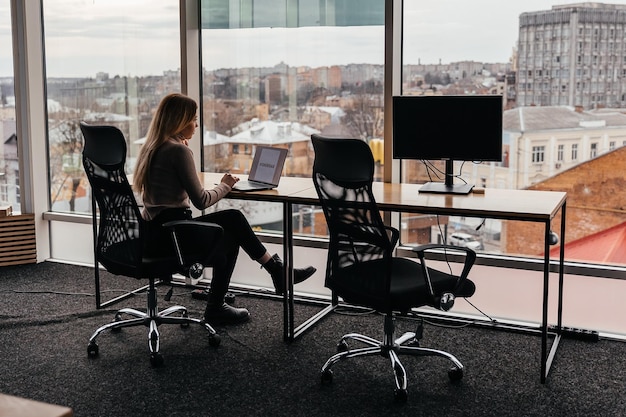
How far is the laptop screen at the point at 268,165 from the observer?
4445 millimetres

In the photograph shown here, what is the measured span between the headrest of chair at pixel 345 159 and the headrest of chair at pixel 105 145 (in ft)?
3.49

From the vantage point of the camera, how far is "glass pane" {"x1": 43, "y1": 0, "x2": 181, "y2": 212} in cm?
570

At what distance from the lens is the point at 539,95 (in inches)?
177

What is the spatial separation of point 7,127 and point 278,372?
361 centimetres

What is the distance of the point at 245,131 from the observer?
5477 millimetres

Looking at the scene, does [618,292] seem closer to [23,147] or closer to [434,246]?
[434,246]

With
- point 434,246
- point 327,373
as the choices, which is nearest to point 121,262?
point 327,373

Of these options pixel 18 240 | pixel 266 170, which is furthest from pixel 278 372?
pixel 18 240

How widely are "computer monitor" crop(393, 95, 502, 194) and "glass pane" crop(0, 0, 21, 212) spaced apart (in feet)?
11.2

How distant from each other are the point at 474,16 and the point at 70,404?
3153 mm

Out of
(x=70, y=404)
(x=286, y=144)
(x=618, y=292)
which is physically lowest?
(x=70, y=404)

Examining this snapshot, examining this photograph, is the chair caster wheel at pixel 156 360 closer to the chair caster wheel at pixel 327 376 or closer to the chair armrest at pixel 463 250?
the chair caster wheel at pixel 327 376

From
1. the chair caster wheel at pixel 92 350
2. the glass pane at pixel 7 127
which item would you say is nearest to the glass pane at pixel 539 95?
the chair caster wheel at pixel 92 350

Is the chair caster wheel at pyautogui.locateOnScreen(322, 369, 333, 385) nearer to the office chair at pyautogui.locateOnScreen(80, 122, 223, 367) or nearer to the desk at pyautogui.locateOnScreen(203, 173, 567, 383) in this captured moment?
the desk at pyautogui.locateOnScreen(203, 173, 567, 383)
